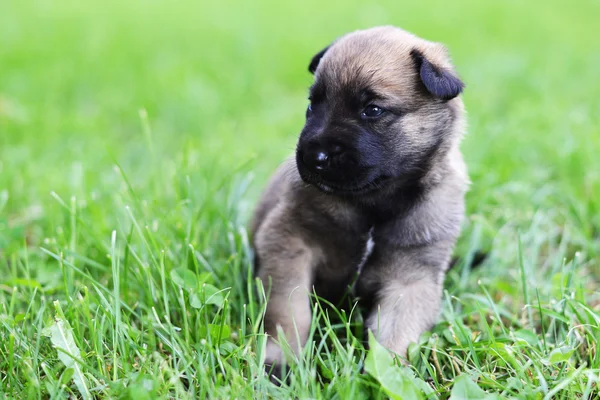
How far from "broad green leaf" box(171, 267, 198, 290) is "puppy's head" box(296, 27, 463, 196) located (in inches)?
25.5

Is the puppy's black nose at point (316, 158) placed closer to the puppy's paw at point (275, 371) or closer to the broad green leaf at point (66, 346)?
the puppy's paw at point (275, 371)

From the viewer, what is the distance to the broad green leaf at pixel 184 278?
8.73 feet

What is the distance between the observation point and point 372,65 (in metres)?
2.66

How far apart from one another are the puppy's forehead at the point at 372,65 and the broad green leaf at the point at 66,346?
54.9 inches

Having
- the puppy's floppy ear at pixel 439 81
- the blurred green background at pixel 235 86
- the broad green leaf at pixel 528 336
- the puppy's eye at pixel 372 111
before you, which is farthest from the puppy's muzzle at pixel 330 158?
the blurred green background at pixel 235 86

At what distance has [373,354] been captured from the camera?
2.25m

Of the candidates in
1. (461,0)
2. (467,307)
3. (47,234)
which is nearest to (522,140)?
(467,307)

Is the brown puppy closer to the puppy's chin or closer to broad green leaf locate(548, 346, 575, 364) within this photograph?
the puppy's chin

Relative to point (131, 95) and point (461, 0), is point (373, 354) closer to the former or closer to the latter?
point (131, 95)

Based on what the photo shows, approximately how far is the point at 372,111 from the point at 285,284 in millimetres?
822

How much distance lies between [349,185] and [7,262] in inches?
75.0

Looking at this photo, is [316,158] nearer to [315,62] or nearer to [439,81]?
[439,81]

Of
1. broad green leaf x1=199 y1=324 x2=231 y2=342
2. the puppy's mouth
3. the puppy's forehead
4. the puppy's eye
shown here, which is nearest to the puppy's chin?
the puppy's mouth

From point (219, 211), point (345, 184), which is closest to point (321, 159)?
point (345, 184)
